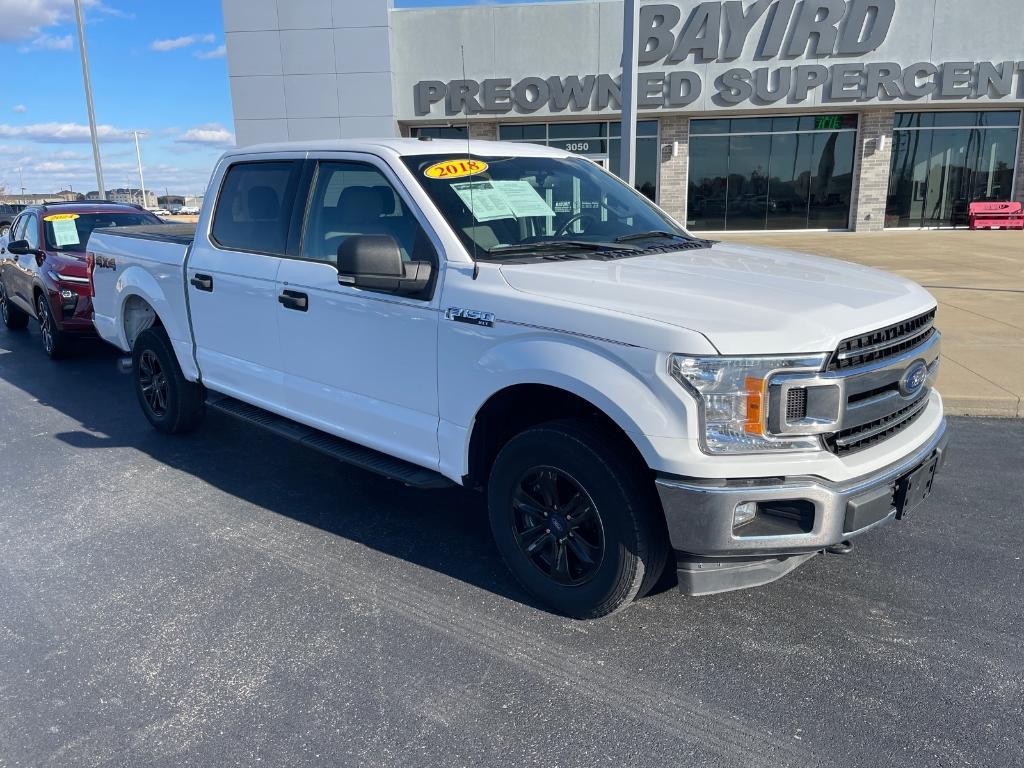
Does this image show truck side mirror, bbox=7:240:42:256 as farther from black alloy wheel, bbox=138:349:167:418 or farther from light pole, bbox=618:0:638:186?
light pole, bbox=618:0:638:186

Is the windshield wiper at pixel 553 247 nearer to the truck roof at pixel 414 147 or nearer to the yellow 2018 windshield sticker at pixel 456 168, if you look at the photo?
the yellow 2018 windshield sticker at pixel 456 168

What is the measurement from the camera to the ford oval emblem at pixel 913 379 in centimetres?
309

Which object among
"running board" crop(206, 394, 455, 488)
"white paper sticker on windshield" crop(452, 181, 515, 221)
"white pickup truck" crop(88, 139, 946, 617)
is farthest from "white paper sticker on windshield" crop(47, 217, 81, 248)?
"white paper sticker on windshield" crop(452, 181, 515, 221)

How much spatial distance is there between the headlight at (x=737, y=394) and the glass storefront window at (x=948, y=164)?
25.9 metres

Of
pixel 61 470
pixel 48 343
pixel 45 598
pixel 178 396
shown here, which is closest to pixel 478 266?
pixel 45 598

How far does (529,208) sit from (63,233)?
24.6 feet

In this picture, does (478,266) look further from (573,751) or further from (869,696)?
(869,696)

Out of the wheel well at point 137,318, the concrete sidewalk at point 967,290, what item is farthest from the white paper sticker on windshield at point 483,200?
the concrete sidewalk at point 967,290

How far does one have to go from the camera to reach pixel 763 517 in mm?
2832

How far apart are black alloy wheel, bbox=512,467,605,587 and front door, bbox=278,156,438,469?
0.55 m

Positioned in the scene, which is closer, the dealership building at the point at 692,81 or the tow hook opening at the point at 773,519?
the tow hook opening at the point at 773,519

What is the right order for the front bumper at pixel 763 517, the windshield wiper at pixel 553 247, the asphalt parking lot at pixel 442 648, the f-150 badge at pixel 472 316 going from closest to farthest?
the asphalt parking lot at pixel 442 648
the front bumper at pixel 763 517
the f-150 badge at pixel 472 316
the windshield wiper at pixel 553 247

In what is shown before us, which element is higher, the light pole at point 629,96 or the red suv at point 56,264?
the light pole at point 629,96

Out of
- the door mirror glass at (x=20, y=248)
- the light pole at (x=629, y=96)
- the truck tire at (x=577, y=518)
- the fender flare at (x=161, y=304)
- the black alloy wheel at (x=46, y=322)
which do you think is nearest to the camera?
the truck tire at (x=577, y=518)
